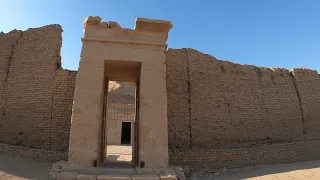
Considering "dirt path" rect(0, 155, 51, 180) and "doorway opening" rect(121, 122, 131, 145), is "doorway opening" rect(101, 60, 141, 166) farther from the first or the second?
"dirt path" rect(0, 155, 51, 180)

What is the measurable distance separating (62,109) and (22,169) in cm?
237

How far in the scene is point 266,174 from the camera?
7.68m

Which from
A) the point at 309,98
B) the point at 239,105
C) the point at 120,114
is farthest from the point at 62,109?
the point at 309,98

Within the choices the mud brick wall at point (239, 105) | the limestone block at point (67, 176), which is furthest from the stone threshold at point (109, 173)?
the mud brick wall at point (239, 105)

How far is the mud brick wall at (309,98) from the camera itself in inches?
452

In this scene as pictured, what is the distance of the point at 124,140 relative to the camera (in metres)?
20.8

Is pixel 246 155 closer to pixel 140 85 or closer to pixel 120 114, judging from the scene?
pixel 140 85

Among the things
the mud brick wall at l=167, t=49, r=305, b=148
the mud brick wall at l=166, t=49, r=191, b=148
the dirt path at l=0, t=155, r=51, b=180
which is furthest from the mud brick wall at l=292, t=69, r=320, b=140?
the dirt path at l=0, t=155, r=51, b=180

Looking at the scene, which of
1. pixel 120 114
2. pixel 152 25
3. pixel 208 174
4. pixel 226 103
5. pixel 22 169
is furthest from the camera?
pixel 120 114

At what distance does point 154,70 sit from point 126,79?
8.84 ft

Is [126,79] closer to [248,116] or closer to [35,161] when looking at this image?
[35,161]

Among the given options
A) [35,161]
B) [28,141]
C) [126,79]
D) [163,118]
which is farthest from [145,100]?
[28,141]

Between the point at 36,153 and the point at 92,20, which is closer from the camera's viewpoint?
the point at 92,20

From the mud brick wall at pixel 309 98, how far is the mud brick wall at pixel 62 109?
9.33 m
